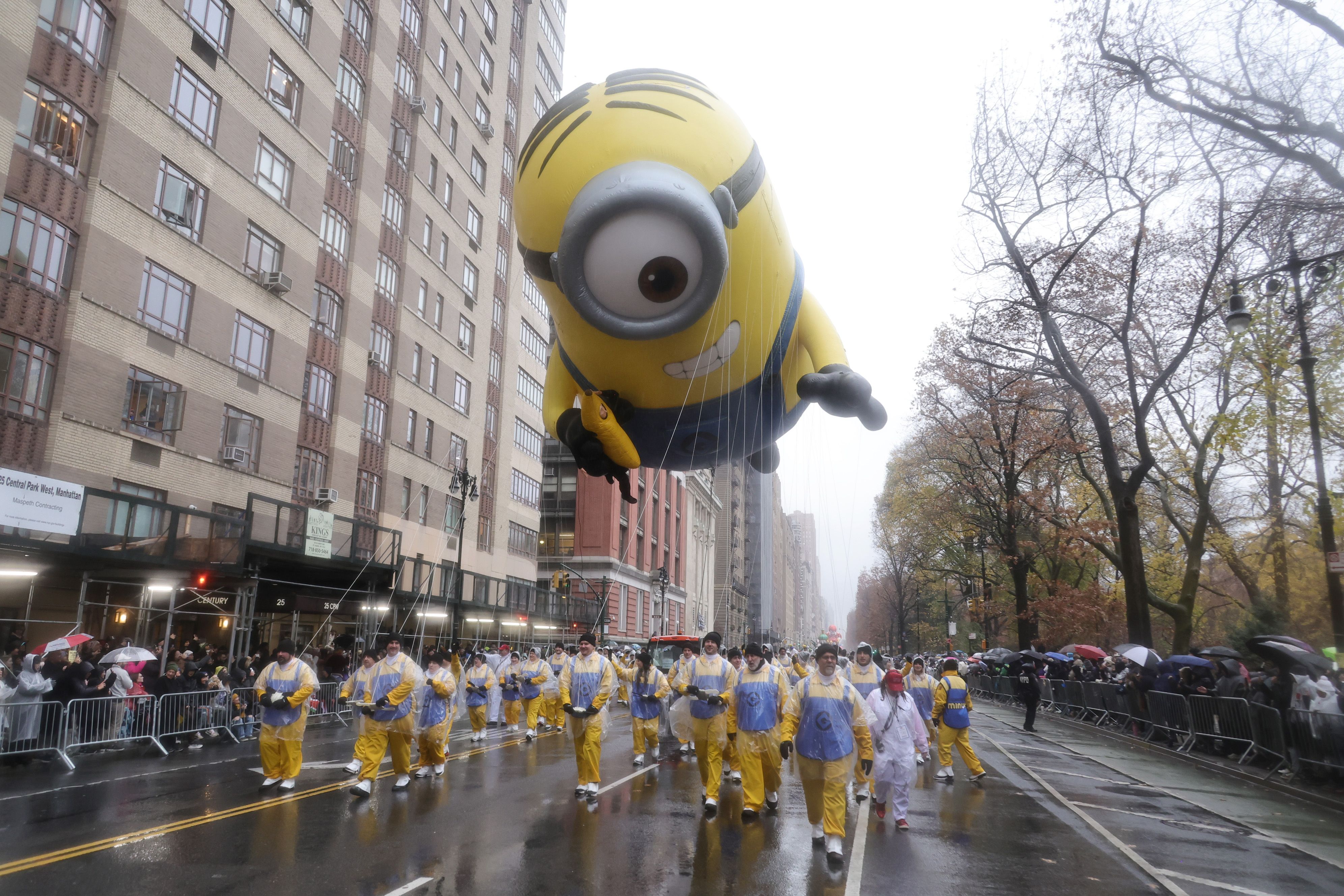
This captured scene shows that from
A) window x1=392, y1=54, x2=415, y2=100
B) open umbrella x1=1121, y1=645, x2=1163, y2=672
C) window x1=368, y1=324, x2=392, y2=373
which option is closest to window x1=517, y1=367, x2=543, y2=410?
window x1=368, y1=324, x2=392, y2=373

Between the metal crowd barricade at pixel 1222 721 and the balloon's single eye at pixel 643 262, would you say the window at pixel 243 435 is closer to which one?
the balloon's single eye at pixel 643 262

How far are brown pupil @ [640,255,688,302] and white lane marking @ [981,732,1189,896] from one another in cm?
590

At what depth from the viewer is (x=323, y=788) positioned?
34.2ft

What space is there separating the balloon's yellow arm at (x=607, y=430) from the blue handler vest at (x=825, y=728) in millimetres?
3560

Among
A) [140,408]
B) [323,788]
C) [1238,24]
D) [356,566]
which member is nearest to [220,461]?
[140,408]

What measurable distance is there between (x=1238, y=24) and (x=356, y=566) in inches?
855

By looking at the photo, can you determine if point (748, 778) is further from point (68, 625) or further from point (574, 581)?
point (574, 581)

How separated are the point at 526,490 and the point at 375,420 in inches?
558

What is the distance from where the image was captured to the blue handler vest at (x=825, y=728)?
801 cm

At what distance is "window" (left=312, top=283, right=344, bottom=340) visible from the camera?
94.5ft

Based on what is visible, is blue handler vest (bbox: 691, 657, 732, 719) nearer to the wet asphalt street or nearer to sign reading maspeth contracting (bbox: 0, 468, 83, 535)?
the wet asphalt street

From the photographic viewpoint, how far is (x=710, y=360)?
19.8 ft

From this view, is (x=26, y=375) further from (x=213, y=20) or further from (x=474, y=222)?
(x=474, y=222)

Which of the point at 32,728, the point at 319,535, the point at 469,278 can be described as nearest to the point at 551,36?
the point at 469,278
